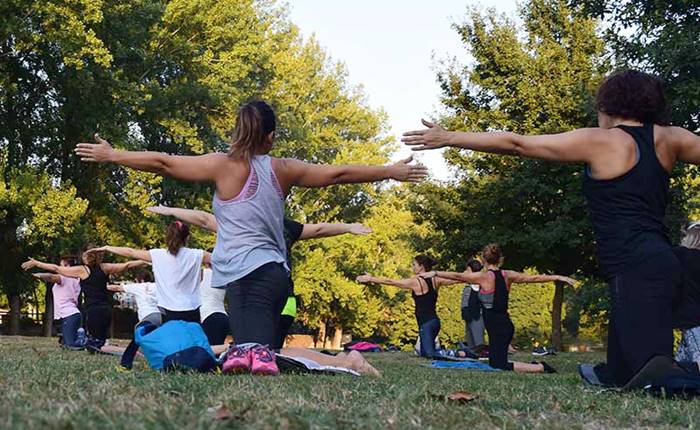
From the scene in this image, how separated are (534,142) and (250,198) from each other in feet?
7.57

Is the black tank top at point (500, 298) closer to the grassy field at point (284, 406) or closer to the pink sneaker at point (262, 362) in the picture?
the pink sneaker at point (262, 362)

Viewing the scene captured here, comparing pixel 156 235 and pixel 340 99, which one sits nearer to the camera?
pixel 156 235

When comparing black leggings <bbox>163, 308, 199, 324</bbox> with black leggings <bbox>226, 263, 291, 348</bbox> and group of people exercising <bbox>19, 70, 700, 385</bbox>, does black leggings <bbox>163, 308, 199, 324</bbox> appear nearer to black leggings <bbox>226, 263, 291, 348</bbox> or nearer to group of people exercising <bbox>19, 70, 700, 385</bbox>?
group of people exercising <bbox>19, 70, 700, 385</bbox>

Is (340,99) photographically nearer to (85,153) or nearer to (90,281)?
(90,281)

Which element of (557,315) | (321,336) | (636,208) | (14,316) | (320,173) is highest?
(320,173)

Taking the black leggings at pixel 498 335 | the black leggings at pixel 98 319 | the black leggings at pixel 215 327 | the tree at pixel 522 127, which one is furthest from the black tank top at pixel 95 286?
the tree at pixel 522 127

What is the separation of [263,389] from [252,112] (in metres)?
2.89

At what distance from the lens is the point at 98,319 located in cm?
1770

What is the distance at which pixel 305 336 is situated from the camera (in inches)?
2056

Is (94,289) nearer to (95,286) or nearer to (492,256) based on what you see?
(95,286)

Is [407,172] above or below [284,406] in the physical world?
above

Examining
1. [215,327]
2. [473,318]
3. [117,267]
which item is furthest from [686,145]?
[473,318]

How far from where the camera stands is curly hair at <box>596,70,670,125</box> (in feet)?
21.8

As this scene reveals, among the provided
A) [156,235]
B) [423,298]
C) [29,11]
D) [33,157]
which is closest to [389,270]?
[156,235]
